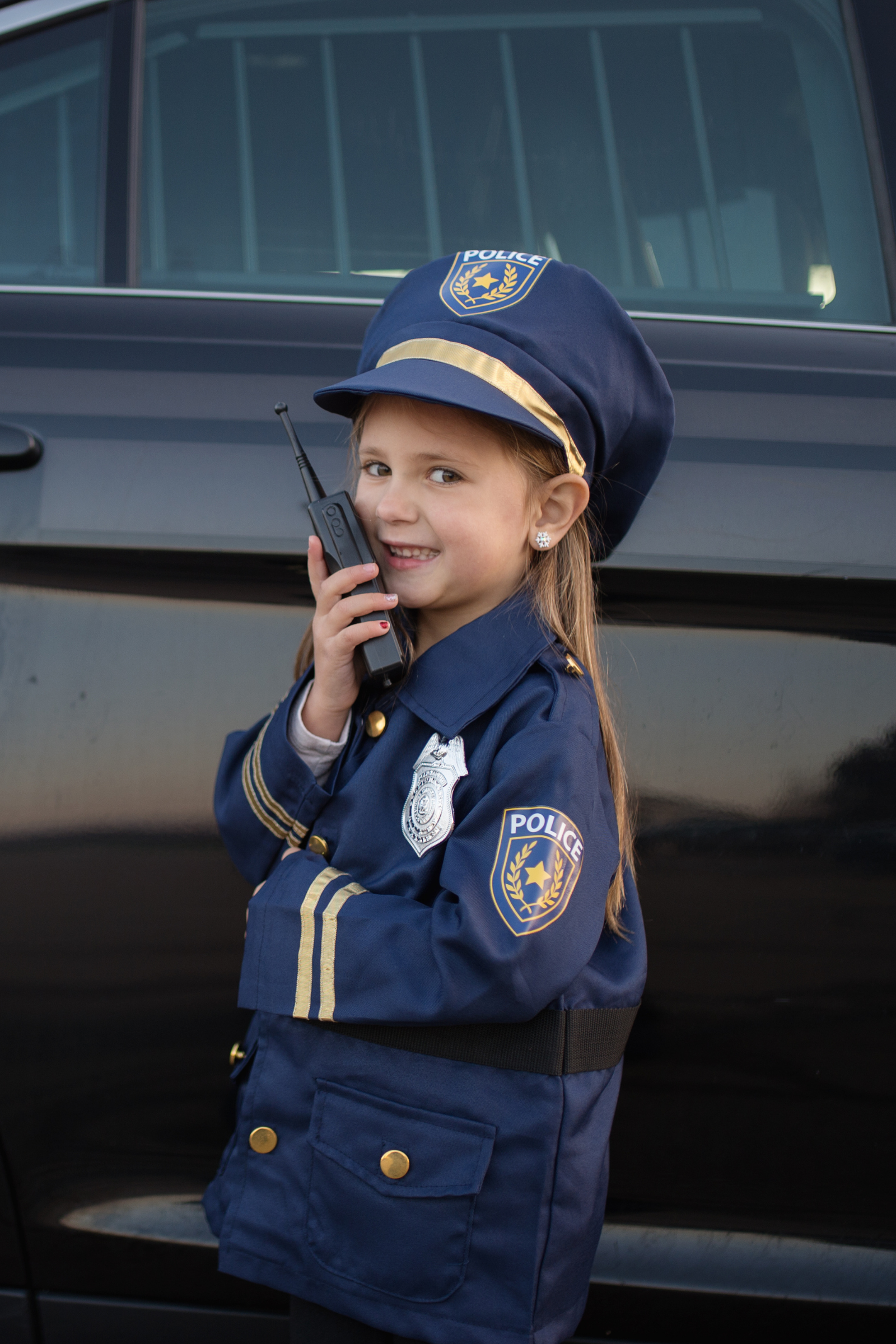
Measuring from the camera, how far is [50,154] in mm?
1575

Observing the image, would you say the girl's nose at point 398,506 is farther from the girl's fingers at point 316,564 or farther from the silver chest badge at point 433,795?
the silver chest badge at point 433,795

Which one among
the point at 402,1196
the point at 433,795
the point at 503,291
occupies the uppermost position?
the point at 503,291

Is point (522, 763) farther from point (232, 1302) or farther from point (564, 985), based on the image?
point (232, 1302)

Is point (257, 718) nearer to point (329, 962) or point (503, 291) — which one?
point (329, 962)

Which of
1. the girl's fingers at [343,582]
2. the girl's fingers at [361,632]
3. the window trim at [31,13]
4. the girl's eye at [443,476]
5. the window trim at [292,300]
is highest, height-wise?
the window trim at [31,13]

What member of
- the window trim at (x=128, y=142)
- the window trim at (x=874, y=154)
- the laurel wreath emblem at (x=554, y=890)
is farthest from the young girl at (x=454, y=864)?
the window trim at (x=874, y=154)

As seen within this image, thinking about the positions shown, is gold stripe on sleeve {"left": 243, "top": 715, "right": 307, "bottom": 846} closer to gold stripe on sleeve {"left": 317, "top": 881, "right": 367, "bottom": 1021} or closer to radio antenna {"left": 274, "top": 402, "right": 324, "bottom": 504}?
gold stripe on sleeve {"left": 317, "top": 881, "right": 367, "bottom": 1021}

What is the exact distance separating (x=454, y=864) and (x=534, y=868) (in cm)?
8

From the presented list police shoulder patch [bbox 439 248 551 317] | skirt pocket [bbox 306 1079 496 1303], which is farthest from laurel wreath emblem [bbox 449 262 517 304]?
skirt pocket [bbox 306 1079 496 1303]

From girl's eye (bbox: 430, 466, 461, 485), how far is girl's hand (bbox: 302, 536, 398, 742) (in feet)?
0.35

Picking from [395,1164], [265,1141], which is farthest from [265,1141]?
[395,1164]

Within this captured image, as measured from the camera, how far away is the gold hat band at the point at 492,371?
1.04m

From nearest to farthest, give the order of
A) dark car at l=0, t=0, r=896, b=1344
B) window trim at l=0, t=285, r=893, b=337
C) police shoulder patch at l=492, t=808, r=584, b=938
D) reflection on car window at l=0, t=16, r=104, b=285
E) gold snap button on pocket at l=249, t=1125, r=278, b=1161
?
police shoulder patch at l=492, t=808, r=584, b=938
gold snap button on pocket at l=249, t=1125, r=278, b=1161
dark car at l=0, t=0, r=896, b=1344
window trim at l=0, t=285, r=893, b=337
reflection on car window at l=0, t=16, r=104, b=285

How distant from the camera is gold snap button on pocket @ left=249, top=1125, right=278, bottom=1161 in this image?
1.07 m
